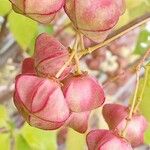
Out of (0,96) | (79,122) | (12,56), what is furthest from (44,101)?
(12,56)

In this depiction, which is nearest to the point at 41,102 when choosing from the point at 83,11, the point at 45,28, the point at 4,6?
the point at 83,11

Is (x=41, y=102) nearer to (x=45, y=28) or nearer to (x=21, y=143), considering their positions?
(x=21, y=143)

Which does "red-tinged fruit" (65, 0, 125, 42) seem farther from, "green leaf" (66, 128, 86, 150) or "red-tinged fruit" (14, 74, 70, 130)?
"green leaf" (66, 128, 86, 150)


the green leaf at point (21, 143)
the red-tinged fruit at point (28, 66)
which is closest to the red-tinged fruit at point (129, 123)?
the red-tinged fruit at point (28, 66)

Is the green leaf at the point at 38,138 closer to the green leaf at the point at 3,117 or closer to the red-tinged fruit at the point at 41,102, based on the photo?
the green leaf at the point at 3,117

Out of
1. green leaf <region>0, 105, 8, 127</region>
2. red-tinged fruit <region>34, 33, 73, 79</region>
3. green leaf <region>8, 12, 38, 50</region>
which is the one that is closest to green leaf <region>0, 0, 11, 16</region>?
green leaf <region>8, 12, 38, 50</region>
